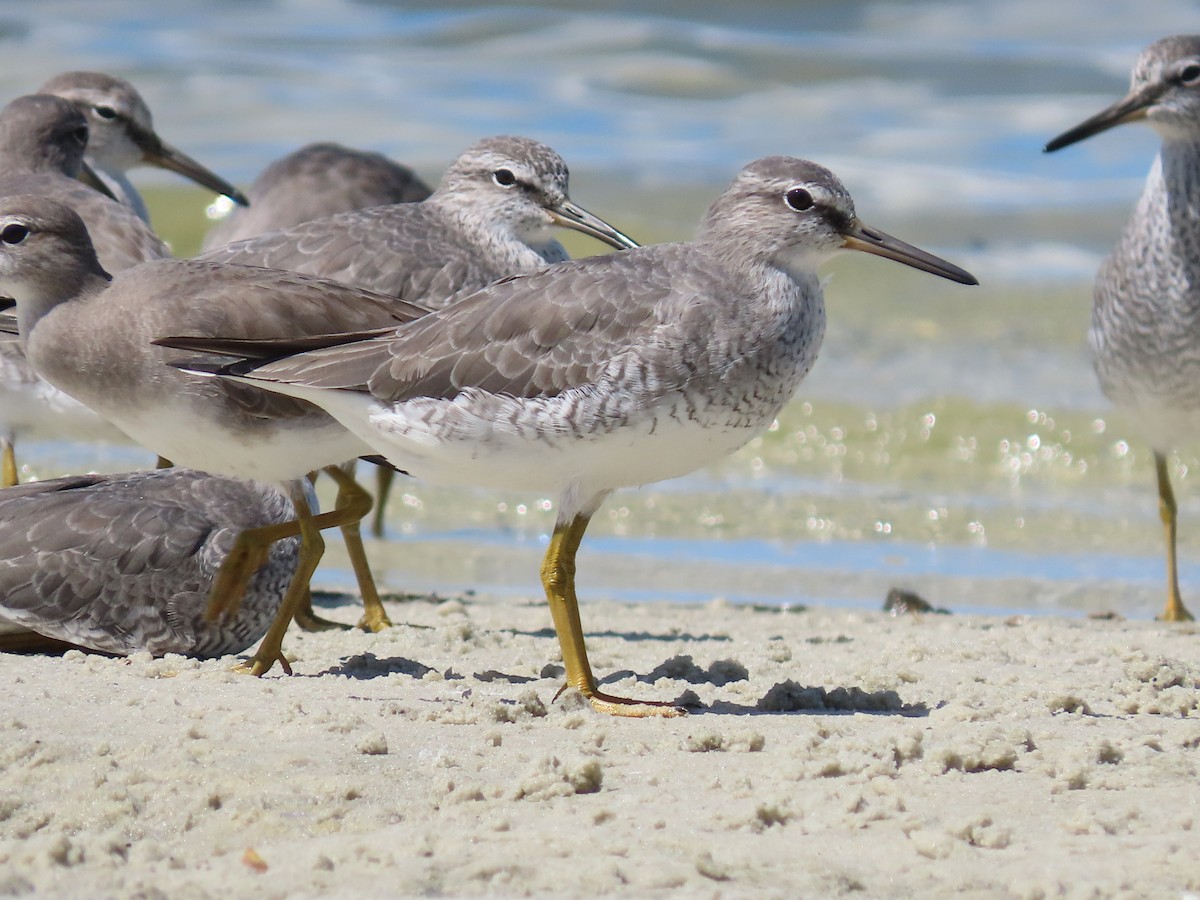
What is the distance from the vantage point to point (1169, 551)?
8.63m

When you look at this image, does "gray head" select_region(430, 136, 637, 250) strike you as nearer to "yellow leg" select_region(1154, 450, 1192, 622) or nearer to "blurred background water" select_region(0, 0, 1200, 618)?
"blurred background water" select_region(0, 0, 1200, 618)

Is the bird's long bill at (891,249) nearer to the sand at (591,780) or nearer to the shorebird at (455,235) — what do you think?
the sand at (591,780)

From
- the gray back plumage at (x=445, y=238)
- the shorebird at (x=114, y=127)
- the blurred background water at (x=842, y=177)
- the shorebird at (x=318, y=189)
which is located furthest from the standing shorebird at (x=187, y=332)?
the shorebird at (x=114, y=127)

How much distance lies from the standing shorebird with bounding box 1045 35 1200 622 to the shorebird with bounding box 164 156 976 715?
325 centimetres

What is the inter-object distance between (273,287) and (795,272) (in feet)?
5.73

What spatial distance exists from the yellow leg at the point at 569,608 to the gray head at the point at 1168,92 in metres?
4.38

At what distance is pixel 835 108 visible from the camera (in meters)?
22.9

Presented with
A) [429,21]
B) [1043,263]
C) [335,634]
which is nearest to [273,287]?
[335,634]

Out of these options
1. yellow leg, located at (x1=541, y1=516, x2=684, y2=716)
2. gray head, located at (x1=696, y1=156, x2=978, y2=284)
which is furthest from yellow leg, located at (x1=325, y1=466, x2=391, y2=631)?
gray head, located at (x1=696, y1=156, x2=978, y2=284)

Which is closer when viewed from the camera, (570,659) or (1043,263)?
(570,659)

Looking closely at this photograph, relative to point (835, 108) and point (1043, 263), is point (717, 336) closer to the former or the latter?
point (1043, 263)

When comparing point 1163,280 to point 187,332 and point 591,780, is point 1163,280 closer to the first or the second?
point 187,332

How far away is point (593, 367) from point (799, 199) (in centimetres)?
99

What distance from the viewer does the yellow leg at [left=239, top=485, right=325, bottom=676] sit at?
5.88 meters
